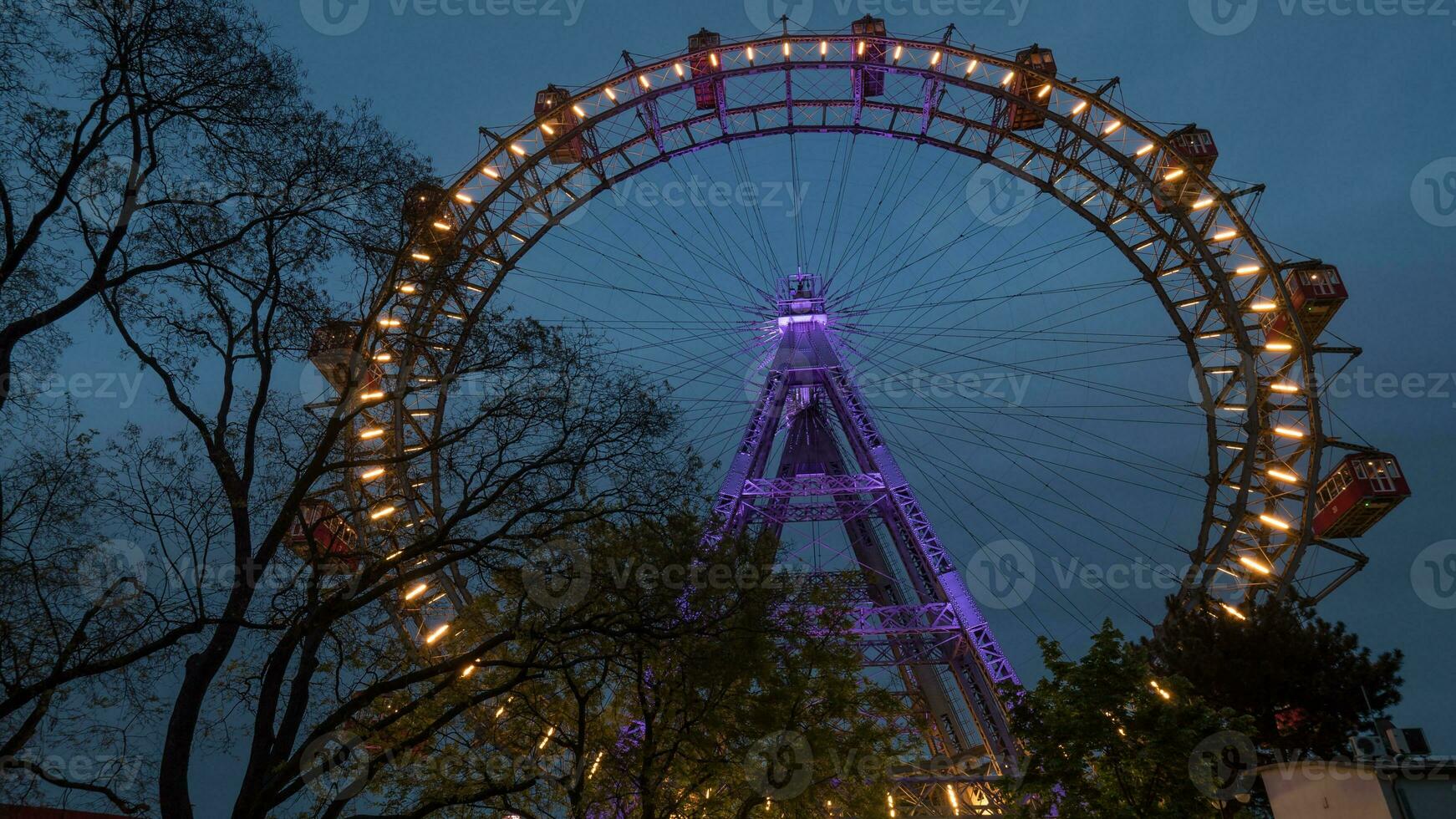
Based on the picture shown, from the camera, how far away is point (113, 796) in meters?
8.77

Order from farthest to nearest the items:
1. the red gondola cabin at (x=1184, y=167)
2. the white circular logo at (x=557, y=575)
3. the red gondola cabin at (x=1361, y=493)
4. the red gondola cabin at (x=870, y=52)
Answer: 1. the red gondola cabin at (x=870, y=52)
2. the red gondola cabin at (x=1184, y=167)
3. the red gondola cabin at (x=1361, y=493)
4. the white circular logo at (x=557, y=575)

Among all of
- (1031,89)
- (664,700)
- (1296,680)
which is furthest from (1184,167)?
(664,700)

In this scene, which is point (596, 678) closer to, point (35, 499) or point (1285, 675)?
point (35, 499)

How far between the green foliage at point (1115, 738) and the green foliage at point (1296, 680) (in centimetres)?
509

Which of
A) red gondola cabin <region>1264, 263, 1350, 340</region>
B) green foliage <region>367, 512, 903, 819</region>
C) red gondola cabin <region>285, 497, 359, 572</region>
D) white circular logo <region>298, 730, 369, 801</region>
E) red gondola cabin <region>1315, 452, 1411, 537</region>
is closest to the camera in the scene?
white circular logo <region>298, 730, 369, 801</region>

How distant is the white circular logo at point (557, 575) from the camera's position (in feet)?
37.5

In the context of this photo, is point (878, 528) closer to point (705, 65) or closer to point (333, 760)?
point (705, 65)

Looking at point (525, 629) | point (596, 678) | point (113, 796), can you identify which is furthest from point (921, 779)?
point (113, 796)

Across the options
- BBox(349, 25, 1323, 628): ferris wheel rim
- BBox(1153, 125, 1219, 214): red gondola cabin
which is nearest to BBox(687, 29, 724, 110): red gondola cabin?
BBox(349, 25, 1323, 628): ferris wheel rim

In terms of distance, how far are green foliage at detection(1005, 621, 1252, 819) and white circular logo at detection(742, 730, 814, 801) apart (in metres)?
4.12

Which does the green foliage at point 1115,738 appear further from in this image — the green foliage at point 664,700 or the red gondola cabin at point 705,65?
the red gondola cabin at point 705,65

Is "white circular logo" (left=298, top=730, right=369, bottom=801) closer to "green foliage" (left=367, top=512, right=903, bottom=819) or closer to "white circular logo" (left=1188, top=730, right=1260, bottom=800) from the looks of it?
"green foliage" (left=367, top=512, right=903, bottom=819)

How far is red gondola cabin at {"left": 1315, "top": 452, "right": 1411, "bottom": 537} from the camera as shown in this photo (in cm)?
2320

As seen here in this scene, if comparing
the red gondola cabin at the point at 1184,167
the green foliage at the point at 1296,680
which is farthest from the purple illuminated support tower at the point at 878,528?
the red gondola cabin at the point at 1184,167
